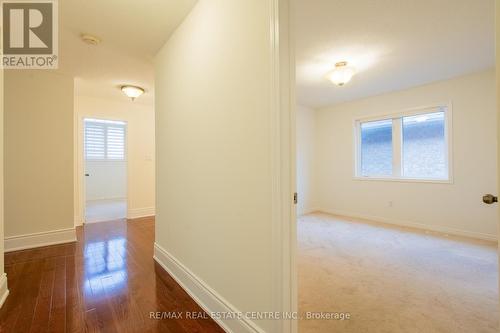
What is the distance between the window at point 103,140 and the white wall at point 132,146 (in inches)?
84.8

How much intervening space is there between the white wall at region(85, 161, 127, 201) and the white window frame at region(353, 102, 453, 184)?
6.40m

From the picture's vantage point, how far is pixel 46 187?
3174 millimetres

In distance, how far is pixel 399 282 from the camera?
2139 millimetres

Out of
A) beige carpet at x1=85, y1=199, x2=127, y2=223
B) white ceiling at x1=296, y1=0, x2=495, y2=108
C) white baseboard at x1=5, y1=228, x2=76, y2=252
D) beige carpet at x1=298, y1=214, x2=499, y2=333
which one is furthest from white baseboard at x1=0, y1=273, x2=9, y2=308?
white ceiling at x1=296, y1=0, x2=495, y2=108

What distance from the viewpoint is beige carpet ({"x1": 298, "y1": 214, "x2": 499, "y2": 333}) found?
5.26 feet

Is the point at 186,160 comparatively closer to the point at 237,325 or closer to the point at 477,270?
the point at 237,325

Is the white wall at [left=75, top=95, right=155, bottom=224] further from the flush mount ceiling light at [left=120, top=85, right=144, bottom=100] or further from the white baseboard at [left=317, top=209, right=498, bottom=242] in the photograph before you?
the white baseboard at [left=317, top=209, right=498, bottom=242]

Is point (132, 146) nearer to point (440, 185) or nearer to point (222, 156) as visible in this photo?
point (222, 156)

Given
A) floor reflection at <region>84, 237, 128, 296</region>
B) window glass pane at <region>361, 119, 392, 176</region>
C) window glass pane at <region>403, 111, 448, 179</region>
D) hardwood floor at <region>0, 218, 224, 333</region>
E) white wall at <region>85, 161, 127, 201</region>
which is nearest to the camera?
hardwood floor at <region>0, 218, 224, 333</region>

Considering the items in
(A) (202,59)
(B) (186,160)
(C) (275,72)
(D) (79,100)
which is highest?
(D) (79,100)

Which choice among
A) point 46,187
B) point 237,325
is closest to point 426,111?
point 237,325

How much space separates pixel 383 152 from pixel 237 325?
14.4ft

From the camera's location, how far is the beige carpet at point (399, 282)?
1.60 meters
